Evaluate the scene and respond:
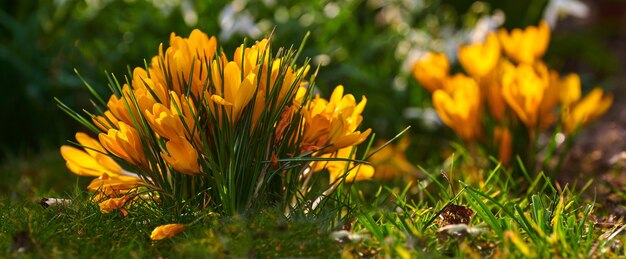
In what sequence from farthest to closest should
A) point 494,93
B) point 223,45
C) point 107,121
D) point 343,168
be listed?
1. point 223,45
2. point 494,93
3. point 343,168
4. point 107,121

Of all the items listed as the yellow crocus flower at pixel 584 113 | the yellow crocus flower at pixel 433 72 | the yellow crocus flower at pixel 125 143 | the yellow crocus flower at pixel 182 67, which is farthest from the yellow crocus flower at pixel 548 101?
the yellow crocus flower at pixel 125 143

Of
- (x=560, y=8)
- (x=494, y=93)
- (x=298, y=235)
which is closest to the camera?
(x=298, y=235)

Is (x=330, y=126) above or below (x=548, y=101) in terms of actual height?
above

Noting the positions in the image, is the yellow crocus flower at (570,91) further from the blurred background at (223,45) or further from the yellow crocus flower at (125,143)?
the yellow crocus flower at (125,143)

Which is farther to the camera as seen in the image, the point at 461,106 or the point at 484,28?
the point at 484,28

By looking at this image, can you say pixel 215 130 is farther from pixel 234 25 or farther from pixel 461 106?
pixel 234 25

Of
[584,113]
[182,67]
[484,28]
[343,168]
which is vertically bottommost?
[584,113]

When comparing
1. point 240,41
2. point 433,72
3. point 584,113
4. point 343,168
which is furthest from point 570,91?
point 240,41
